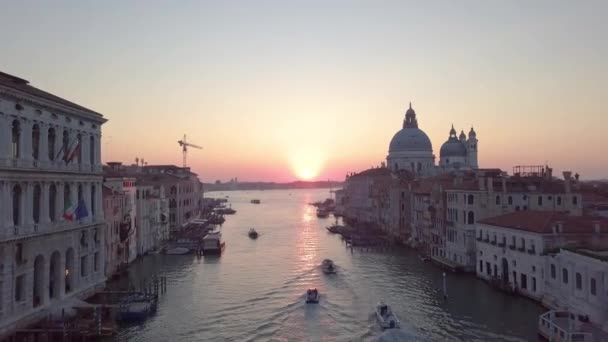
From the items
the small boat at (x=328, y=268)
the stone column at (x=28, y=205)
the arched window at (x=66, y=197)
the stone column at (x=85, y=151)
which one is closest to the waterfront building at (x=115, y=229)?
the stone column at (x=85, y=151)

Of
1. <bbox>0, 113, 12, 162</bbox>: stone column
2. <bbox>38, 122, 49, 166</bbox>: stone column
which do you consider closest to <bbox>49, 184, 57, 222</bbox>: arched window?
<bbox>38, 122, 49, 166</bbox>: stone column

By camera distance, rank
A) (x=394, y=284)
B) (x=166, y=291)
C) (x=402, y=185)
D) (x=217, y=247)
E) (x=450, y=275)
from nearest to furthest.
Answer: (x=166, y=291), (x=394, y=284), (x=450, y=275), (x=217, y=247), (x=402, y=185)

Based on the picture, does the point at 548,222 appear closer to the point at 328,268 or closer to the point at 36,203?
the point at 328,268

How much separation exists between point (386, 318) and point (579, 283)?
1044cm

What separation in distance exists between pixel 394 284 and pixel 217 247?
23224 millimetres

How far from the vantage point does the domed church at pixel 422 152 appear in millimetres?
105562

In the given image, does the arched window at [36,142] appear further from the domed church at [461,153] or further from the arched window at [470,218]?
the domed church at [461,153]

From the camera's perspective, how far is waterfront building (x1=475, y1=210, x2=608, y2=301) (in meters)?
34.4

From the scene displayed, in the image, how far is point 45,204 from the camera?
28.7 metres

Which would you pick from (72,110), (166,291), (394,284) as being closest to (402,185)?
(394,284)

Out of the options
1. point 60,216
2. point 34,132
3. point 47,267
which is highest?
point 34,132

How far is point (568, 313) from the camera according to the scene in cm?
2788

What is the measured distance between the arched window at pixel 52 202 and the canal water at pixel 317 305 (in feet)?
23.6

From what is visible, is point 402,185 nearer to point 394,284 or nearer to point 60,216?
point 394,284
